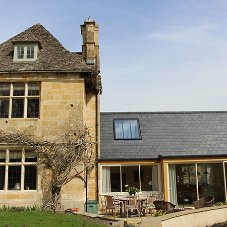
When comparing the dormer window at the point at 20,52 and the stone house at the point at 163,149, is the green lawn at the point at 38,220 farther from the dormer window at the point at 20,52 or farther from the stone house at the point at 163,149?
the dormer window at the point at 20,52

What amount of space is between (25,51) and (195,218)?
10.2 m

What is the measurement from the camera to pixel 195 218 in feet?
30.2

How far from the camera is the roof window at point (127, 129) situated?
15750 millimetres

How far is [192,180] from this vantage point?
20312 mm

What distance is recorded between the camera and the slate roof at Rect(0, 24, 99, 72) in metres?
12.7

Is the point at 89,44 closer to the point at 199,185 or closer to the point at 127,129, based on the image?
the point at 127,129

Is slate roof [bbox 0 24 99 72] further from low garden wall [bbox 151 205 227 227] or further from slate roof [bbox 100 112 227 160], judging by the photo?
low garden wall [bbox 151 205 227 227]

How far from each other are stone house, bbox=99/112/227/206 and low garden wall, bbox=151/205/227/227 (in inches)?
160

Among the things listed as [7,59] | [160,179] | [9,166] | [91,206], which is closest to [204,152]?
[160,179]

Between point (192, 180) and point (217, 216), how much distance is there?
10.7 metres

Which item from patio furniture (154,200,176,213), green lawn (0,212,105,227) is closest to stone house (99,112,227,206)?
patio furniture (154,200,176,213)

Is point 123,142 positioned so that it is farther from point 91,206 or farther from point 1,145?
point 1,145

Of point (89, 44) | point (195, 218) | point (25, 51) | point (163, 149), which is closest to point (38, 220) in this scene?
point (195, 218)

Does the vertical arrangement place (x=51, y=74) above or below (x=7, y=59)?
below
